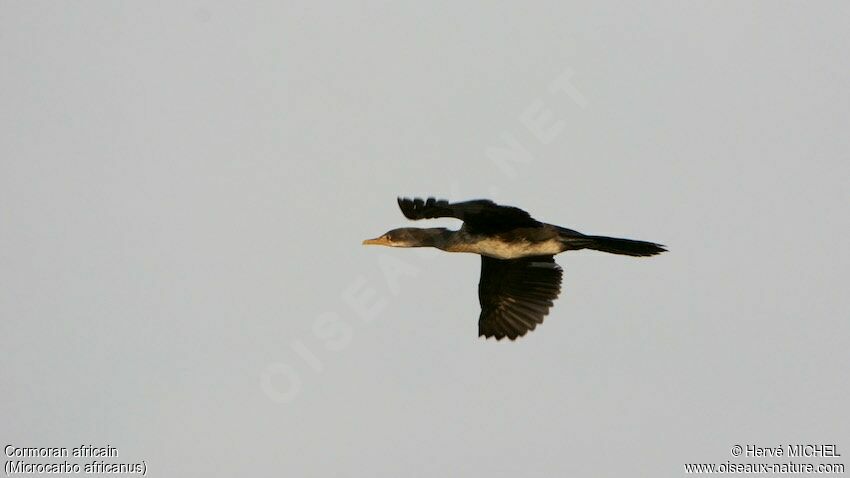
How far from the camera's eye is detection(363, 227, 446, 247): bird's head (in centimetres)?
1752

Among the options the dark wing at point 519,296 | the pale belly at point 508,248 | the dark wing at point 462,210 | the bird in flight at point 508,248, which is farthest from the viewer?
the dark wing at point 519,296

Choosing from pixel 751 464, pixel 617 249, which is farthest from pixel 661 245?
pixel 751 464

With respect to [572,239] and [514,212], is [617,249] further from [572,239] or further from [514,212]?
[514,212]

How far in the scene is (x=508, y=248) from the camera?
17250 millimetres

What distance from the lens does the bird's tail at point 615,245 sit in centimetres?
1691

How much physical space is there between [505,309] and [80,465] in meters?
6.23

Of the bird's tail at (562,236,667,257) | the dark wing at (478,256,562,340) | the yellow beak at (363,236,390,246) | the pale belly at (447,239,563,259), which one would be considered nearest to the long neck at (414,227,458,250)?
the pale belly at (447,239,563,259)

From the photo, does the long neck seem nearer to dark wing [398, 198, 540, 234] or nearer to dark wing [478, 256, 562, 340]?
dark wing [398, 198, 540, 234]

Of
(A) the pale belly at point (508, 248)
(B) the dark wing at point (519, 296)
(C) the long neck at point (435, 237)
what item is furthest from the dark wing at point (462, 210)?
(B) the dark wing at point (519, 296)

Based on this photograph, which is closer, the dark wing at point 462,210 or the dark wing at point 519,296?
the dark wing at point 462,210

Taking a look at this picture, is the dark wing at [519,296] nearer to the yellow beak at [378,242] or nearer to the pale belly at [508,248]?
the pale belly at [508,248]

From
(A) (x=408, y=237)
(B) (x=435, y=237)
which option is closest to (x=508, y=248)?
(B) (x=435, y=237)

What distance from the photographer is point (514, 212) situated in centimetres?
1606

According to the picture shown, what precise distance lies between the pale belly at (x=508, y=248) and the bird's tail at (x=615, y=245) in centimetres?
23
